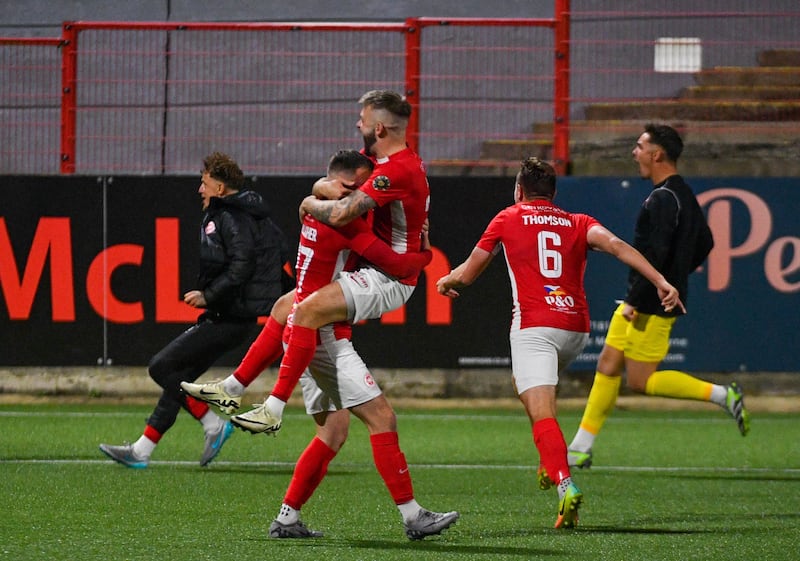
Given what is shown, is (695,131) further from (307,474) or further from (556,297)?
(307,474)

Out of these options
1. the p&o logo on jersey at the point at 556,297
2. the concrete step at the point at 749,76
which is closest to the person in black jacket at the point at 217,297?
the p&o logo on jersey at the point at 556,297

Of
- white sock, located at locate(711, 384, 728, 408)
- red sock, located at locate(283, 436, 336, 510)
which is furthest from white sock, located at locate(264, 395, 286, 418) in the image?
white sock, located at locate(711, 384, 728, 408)

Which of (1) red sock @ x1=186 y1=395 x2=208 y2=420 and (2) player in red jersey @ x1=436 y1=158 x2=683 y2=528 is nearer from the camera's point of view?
(2) player in red jersey @ x1=436 y1=158 x2=683 y2=528

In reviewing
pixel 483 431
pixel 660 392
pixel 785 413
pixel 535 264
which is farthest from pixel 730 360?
pixel 535 264

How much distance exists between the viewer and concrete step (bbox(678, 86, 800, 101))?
14.5 meters

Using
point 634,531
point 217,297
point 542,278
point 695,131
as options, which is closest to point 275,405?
point 542,278

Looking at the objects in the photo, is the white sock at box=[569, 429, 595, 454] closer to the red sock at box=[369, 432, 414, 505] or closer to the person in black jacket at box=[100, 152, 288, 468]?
the person in black jacket at box=[100, 152, 288, 468]

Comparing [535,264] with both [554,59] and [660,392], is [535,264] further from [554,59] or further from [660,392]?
[554,59]

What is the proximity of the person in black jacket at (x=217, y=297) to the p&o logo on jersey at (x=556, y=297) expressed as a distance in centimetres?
275

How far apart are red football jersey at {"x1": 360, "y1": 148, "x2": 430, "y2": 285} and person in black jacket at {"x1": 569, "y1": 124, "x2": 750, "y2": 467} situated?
9.68 ft

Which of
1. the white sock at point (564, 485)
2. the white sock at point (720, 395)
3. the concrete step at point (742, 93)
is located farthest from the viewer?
the concrete step at point (742, 93)

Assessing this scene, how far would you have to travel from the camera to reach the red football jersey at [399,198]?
6699mm

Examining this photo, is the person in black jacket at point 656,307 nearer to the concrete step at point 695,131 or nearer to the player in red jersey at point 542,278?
the player in red jersey at point 542,278

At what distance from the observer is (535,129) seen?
14.5 meters
